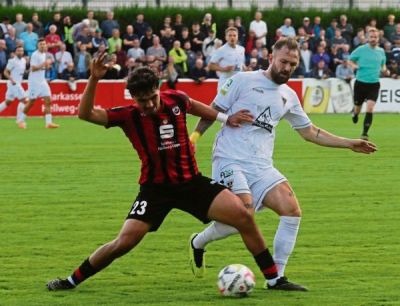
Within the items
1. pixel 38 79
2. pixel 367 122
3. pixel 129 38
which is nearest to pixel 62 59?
pixel 129 38

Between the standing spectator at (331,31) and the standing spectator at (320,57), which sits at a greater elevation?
the standing spectator at (331,31)

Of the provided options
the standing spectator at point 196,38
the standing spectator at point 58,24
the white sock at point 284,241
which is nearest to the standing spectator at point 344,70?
the standing spectator at point 196,38

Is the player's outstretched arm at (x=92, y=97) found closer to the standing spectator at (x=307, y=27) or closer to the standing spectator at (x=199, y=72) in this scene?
the standing spectator at (x=199, y=72)

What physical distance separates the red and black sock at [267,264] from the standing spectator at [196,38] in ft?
92.9

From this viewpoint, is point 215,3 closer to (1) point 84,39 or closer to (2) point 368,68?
(1) point 84,39

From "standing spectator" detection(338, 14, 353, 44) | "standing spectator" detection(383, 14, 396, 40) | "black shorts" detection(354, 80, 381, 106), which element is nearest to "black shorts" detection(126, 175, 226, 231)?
"black shorts" detection(354, 80, 381, 106)

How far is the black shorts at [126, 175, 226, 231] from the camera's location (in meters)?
8.93

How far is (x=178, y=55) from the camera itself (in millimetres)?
36219

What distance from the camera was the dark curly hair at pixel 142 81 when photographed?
858cm

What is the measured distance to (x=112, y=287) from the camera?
9312 millimetres

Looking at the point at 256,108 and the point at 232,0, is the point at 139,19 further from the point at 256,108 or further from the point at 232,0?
the point at 256,108

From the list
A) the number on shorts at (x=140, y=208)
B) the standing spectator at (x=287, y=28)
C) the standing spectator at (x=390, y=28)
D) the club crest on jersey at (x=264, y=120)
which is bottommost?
the standing spectator at (x=390, y=28)

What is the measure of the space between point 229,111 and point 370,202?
207 inches

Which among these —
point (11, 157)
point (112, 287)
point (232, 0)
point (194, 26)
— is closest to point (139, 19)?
point (194, 26)
